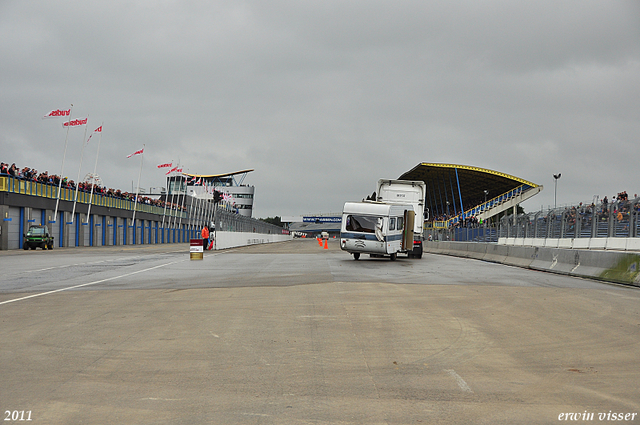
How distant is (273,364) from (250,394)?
1166 mm

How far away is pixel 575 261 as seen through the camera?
20.3 meters

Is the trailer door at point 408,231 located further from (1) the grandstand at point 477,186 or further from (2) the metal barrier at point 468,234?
(1) the grandstand at point 477,186

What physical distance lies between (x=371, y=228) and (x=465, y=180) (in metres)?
83.4

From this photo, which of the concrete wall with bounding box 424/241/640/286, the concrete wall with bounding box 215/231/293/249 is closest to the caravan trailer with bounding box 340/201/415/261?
the concrete wall with bounding box 424/241/640/286

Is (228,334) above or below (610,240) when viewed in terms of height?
below

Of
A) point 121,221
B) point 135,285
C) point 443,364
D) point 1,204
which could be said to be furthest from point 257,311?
point 121,221

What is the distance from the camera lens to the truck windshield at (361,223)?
2841 cm

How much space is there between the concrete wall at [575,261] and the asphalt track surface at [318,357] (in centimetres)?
408

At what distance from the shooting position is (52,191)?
5541 cm

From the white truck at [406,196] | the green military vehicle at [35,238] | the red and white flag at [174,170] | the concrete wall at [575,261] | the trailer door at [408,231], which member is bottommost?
the green military vehicle at [35,238]

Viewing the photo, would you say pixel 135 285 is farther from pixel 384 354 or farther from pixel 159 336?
pixel 384 354

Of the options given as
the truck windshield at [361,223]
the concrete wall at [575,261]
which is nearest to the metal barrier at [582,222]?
the concrete wall at [575,261]

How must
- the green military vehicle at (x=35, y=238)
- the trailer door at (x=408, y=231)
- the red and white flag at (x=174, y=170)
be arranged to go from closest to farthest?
1. the trailer door at (x=408, y=231)
2. the green military vehicle at (x=35, y=238)
3. the red and white flag at (x=174, y=170)

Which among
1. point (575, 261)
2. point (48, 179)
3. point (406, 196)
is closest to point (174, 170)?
point (48, 179)
